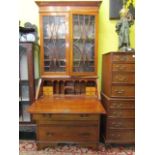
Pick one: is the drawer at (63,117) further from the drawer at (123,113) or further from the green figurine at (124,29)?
the green figurine at (124,29)

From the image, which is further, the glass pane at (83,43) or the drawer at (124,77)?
the glass pane at (83,43)

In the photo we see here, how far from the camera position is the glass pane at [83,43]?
2.88 meters

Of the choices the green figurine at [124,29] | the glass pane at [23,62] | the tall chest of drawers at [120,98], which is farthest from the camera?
the glass pane at [23,62]

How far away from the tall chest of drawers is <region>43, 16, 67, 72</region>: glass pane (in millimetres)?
662

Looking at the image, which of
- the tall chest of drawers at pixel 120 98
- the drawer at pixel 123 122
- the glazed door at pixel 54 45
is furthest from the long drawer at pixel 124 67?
the glazed door at pixel 54 45

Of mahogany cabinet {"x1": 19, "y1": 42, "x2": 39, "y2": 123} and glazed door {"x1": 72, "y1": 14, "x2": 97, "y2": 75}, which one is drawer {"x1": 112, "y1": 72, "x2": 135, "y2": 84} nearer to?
glazed door {"x1": 72, "y1": 14, "x2": 97, "y2": 75}

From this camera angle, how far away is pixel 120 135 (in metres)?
2.68

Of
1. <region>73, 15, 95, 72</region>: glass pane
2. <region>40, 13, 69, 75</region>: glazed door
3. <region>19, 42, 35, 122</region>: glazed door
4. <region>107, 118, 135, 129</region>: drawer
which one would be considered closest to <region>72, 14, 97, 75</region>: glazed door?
<region>73, 15, 95, 72</region>: glass pane

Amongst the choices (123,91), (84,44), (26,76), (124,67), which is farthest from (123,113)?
(26,76)

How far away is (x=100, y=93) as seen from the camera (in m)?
3.18

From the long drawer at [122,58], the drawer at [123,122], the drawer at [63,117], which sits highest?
the long drawer at [122,58]

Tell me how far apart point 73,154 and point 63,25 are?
1.63 metres
